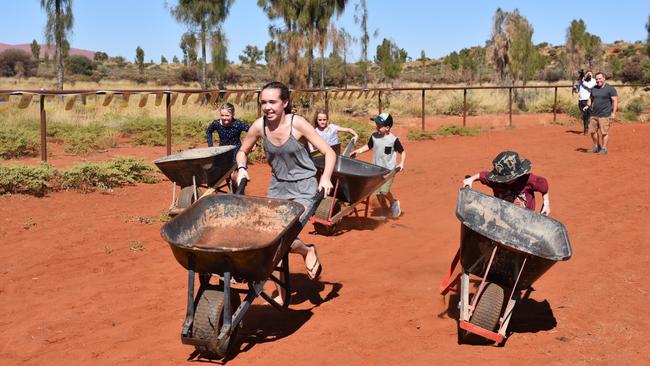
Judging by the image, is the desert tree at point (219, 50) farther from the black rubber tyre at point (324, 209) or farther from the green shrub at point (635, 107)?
the black rubber tyre at point (324, 209)

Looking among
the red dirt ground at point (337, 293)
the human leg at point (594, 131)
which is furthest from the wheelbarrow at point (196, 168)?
the human leg at point (594, 131)

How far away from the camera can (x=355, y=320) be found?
16.0ft

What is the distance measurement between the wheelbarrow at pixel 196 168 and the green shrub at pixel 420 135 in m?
10.8

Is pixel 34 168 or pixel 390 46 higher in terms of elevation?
pixel 390 46

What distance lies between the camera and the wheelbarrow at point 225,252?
3979 mm

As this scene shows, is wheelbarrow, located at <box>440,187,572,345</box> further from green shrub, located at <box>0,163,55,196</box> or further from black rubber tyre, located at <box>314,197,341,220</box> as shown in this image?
green shrub, located at <box>0,163,55,196</box>

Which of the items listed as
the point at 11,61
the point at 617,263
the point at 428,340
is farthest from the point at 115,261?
the point at 11,61

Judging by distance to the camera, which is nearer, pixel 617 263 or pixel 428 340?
pixel 428 340

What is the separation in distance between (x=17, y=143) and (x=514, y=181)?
10379 millimetres

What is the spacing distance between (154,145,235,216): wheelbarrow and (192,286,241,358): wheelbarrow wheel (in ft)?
11.2

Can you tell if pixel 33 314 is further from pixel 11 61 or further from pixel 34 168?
pixel 11 61

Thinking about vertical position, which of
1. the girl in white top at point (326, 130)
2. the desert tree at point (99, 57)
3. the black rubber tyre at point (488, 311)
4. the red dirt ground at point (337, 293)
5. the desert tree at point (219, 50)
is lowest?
the red dirt ground at point (337, 293)

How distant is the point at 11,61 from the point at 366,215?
62.0 meters

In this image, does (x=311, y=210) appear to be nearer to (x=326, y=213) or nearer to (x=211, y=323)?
(x=211, y=323)
